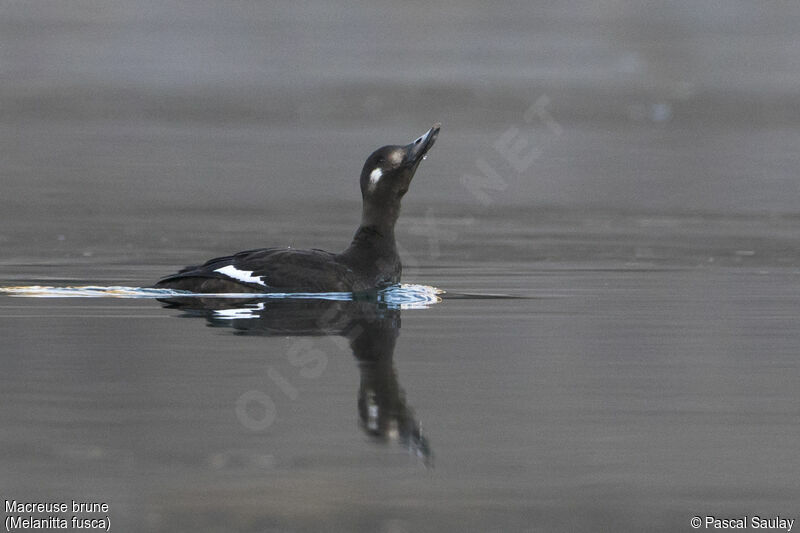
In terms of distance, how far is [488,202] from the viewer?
17.7 meters

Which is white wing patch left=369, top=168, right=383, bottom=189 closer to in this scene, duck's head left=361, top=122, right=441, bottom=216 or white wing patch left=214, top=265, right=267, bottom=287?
duck's head left=361, top=122, right=441, bottom=216

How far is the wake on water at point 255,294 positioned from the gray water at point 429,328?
191 millimetres

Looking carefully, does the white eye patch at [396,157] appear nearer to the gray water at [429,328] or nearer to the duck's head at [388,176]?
the duck's head at [388,176]

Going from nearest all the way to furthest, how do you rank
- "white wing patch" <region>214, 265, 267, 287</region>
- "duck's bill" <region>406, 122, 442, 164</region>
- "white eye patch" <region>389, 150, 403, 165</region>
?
"white wing patch" <region>214, 265, 267, 287</region>, "duck's bill" <region>406, 122, 442, 164</region>, "white eye patch" <region>389, 150, 403, 165</region>

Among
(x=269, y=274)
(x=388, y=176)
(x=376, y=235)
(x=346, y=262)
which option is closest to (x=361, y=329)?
(x=269, y=274)

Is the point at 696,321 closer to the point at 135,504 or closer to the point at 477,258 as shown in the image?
the point at 477,258

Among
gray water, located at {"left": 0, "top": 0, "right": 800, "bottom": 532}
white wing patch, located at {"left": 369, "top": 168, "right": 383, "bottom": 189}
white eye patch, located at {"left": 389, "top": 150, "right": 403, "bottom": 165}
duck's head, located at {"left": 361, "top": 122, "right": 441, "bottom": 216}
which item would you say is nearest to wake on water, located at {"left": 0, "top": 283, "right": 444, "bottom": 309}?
gray water, located at {"left": 0, "top": 0, "right": 800, "bottom": 532}

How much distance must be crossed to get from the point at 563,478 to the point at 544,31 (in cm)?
3704

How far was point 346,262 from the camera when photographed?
9867 mm

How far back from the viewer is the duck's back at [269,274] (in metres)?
9.47

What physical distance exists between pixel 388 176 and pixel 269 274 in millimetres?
1080

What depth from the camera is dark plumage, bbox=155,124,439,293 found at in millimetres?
9484

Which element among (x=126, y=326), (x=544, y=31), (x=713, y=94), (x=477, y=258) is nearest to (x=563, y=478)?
(x=126, y=326)

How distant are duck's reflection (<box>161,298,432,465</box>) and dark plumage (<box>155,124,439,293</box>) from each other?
116 millimetres
